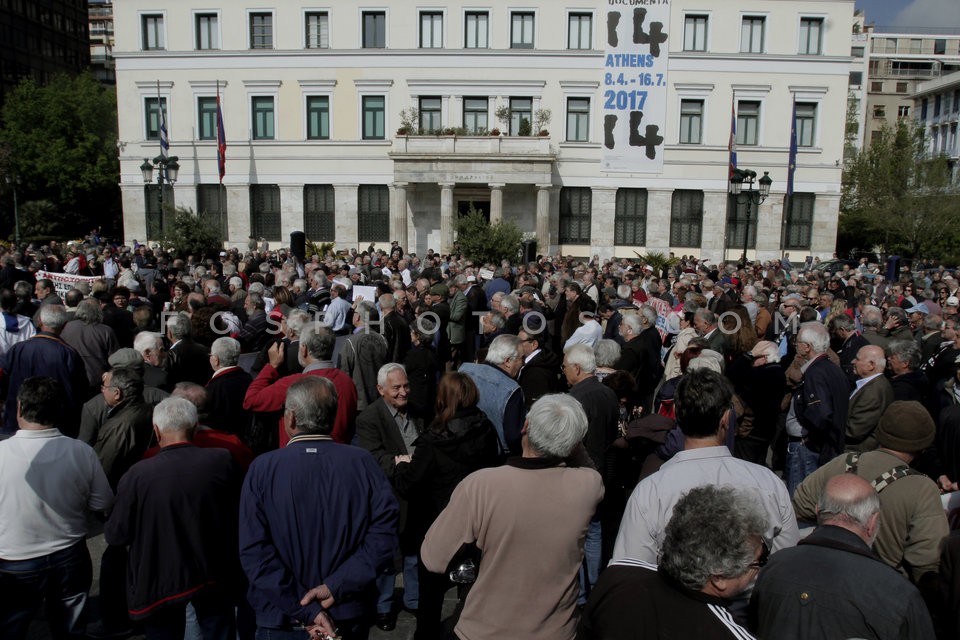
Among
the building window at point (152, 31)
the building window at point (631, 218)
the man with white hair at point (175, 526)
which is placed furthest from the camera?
the building window at point (152, 31)

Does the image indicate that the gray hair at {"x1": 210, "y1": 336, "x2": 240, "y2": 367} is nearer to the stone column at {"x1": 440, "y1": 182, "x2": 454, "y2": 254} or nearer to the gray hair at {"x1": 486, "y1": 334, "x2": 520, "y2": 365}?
the gray hair at {"x1": 486, "y1": 334, "x2": 520, "y2": 365}

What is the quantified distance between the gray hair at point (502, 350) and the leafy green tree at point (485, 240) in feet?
60.1

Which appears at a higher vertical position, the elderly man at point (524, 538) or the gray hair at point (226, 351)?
the gray hair at point (226, 351)

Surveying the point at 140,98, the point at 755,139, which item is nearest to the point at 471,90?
the point at 755,139

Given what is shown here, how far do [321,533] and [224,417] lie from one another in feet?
8.90

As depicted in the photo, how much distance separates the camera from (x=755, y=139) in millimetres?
Answer: 35500

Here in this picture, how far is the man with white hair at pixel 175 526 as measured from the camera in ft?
11.8

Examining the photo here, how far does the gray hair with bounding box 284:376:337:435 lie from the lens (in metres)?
3.49

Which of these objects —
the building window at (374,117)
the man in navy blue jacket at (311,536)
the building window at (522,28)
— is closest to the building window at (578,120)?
the building window at (522,28)

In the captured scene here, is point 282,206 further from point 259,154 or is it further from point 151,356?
point 151,356

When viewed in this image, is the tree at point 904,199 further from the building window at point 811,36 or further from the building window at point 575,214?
the building window at point 575,214

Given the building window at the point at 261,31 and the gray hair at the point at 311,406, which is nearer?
the gray hair at the point at 311,406

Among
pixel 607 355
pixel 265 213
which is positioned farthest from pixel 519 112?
pixel 607 355

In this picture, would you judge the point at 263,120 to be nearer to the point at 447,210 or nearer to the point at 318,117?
the point at 318,117
